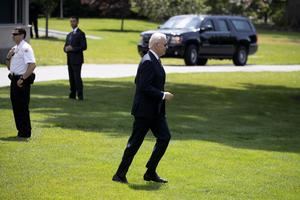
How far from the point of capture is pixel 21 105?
43.7ft

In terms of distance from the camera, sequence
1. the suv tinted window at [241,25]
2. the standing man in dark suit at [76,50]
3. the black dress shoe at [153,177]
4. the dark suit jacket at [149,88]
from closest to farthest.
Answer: the dark suit jacket at [149,88] → the black dress shoe at [153,177] → the standing man in dark suit at [76,50] → the suv tinted window at [241,25]

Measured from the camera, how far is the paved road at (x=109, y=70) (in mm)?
25969

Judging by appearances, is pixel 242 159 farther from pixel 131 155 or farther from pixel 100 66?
pixel 100 66

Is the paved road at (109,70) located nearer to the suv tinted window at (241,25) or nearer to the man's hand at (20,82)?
the suv tinted window at (241,25)

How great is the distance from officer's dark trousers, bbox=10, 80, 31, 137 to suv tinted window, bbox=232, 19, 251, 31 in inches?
Result: 916

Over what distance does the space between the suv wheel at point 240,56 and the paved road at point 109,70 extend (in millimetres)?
584

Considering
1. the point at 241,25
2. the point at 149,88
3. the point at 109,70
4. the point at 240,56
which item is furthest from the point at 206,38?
the point at 149,88

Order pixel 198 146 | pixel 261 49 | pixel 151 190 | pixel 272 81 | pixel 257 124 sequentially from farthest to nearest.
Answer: pixel 261 49, pixel 272 81, pixel 257 124, pixel 198 146, pixel 151 190

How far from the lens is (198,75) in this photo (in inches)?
1123

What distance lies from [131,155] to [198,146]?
149 inches

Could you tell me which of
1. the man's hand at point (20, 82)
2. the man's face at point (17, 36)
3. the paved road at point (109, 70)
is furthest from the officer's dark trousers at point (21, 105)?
the paved road at point (109, 70)

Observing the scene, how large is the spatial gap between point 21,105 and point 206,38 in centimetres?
2108

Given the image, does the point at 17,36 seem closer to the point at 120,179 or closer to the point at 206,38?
the point at 120,179

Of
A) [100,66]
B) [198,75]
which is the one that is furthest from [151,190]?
[100,66]
